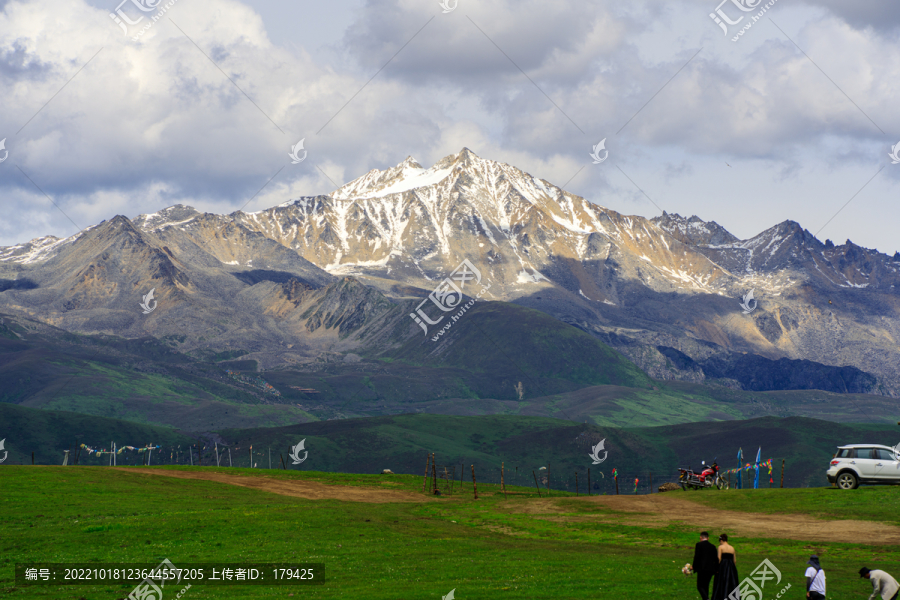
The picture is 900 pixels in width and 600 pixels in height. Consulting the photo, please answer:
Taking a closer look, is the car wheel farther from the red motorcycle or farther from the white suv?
the red motorcycle

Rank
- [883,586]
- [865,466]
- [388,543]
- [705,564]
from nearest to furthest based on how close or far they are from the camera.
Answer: [883,586] → [705,564] → [388,543] → [865,466]

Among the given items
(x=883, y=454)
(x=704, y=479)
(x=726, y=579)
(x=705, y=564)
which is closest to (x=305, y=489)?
(x=704, y=479)

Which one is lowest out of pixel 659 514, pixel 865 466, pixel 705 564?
pixel 659 514

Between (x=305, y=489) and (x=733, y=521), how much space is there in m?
46.8

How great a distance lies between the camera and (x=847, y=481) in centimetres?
6888

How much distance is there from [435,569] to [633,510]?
33402 mm

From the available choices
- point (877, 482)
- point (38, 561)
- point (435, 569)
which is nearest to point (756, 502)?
point (877, 482)

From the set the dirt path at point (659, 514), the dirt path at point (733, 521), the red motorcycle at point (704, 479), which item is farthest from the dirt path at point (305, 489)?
the red motorcycle at point (704, 479)

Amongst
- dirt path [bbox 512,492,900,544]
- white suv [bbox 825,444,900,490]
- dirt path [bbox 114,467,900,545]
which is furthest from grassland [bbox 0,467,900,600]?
white suv [bbox 825,444,900,490]

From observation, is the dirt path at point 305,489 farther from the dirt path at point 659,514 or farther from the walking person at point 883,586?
the walking person at point 883,586

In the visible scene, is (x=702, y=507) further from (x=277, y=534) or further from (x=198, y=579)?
(x=198, y=579)

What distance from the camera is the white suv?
66375 mm

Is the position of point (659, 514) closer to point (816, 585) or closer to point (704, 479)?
point (704, 479)

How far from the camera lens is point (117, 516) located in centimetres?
6069
